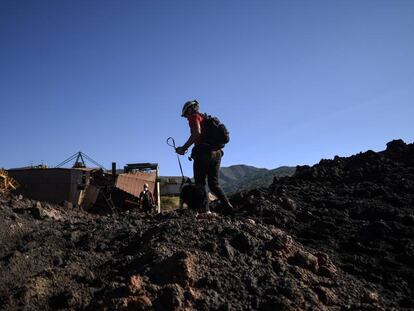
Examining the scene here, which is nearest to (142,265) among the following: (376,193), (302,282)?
(302,282)

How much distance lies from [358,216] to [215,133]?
240 cm

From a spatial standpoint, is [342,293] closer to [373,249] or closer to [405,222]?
[373,249]

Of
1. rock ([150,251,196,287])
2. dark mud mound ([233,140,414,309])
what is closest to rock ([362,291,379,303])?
dark mud mound ([233,140,414,309])

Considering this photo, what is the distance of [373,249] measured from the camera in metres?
5.77

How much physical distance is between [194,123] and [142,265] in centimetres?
261

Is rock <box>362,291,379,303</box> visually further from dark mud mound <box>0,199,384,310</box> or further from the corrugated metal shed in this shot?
the corrugated metal shed

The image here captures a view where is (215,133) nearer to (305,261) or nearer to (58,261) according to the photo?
(305,261)

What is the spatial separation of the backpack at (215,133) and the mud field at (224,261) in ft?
3.39

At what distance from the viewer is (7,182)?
18031mm

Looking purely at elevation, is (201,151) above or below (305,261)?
above

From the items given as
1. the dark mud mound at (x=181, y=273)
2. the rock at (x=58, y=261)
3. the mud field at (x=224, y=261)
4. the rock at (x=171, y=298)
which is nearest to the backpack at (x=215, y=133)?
the mud field at (x=224, y=261)

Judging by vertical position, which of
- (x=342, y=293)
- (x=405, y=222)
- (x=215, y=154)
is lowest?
(x=342, y=293)

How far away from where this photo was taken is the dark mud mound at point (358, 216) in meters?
5.25

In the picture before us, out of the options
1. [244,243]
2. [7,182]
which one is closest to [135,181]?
[7,182]
